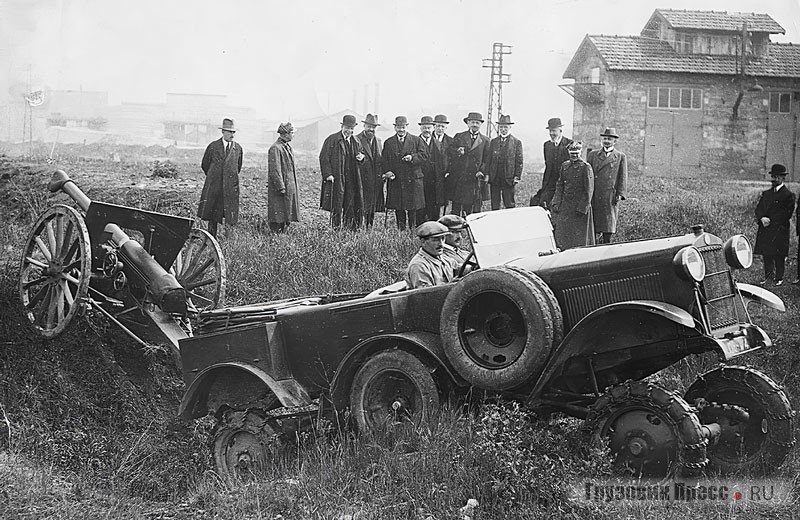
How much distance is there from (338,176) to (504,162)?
2.64m

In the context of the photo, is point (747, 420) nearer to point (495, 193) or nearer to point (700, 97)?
point (495, 193)

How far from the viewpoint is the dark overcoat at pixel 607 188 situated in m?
12.3

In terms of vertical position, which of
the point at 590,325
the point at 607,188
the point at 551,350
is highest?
the point at 607,188

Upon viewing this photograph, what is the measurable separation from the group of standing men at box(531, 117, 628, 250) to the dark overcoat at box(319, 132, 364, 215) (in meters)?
2.91

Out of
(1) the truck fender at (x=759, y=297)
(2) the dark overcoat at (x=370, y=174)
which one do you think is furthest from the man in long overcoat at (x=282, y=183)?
(1) the truck fender at (x=759, y=297)

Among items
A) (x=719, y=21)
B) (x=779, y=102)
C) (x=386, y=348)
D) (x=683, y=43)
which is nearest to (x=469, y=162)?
(x=386, y=348)

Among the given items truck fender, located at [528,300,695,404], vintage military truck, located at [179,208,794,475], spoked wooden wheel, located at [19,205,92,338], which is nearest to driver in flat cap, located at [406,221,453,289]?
vintage military truck, located at [179,208,794,475]

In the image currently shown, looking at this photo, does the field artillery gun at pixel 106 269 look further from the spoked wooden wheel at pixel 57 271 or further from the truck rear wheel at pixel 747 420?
the truck rear wheel at pixel 747 420

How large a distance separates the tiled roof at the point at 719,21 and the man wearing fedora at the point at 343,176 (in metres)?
26.2

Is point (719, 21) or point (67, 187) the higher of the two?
point (719, 21)

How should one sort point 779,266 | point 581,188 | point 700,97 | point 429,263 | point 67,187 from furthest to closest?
point 700,97, point 779,266, point 581,188, point 67,187, point 429,263

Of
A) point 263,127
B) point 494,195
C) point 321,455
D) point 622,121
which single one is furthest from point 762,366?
point 263,127

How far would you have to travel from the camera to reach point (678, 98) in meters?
35.2

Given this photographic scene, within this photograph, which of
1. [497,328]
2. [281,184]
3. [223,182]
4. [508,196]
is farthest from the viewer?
[508,196]
